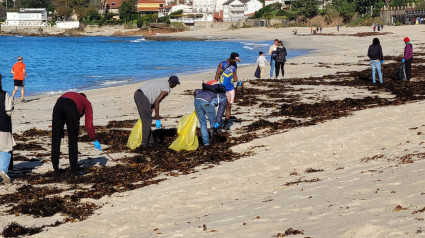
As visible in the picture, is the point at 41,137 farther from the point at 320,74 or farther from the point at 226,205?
the point at 320,74

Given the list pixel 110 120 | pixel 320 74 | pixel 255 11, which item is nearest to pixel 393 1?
pixel 255 11

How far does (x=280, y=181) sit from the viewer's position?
9.55 meters

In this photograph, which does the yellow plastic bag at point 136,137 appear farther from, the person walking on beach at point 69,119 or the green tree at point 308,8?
the green tree at point 308,8

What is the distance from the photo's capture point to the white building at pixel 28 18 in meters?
174

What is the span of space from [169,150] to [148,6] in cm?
17114

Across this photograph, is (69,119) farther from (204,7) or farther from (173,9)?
(173,9)

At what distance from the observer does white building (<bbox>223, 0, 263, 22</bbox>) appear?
158 metres

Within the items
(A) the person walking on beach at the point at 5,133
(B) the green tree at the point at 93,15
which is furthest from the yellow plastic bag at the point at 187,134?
(B) the green tree at the point at 93,15

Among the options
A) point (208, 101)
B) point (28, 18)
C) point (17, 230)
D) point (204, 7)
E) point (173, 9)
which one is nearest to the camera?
point (17, 230)

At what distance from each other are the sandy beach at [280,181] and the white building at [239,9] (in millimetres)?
142410

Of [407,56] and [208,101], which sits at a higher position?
[407,56]

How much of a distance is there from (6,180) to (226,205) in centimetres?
380

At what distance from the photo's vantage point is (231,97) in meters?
14.5

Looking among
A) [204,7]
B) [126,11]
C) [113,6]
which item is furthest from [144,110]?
[113,6]
